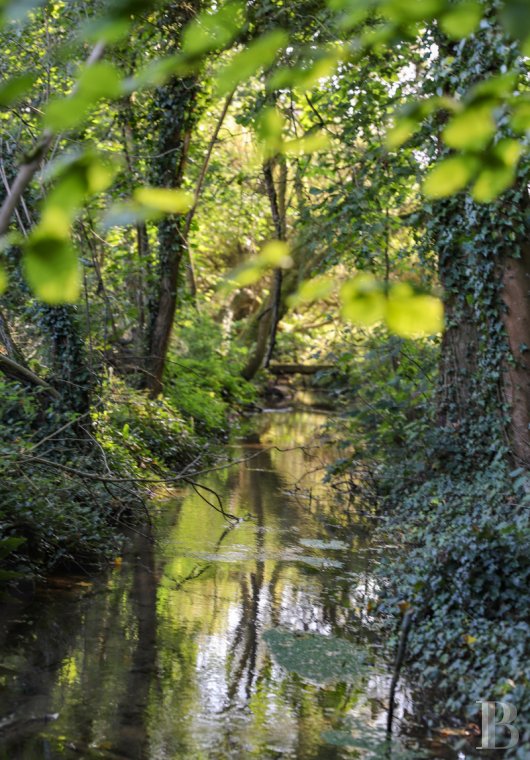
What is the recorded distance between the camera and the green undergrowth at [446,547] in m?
5.68

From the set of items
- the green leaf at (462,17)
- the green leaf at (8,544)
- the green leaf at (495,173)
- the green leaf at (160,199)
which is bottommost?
the green leaf at (8,544)

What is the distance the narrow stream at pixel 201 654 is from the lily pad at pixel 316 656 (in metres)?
0.02

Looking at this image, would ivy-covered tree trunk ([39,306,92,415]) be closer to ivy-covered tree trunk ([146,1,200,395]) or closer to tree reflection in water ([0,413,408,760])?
tree reflection in water ([0,413,408,760])

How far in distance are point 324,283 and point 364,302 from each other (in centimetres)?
22

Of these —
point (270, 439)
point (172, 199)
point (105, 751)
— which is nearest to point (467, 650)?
point (105, 751)

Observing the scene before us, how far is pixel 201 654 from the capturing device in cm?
641

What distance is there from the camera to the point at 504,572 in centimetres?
659

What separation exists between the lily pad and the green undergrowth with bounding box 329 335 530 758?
1.39 feet

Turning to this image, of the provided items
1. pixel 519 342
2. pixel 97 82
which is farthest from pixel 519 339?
pixel 97 82

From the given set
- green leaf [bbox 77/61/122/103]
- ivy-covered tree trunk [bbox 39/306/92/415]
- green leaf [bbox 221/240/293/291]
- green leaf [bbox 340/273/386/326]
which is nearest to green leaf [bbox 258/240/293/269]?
green leaf [bbox 221/240/293/291]

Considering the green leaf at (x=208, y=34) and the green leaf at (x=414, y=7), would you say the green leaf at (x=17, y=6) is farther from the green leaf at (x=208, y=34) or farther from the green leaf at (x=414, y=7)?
the green leaf at (x=414, y=7)

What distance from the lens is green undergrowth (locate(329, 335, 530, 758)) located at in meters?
5.68

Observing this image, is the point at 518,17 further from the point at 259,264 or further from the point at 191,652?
the point at 191,652

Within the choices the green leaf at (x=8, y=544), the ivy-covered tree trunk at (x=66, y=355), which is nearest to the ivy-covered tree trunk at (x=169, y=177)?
the ivy-covered tree trunk at (x=66, y=355)
